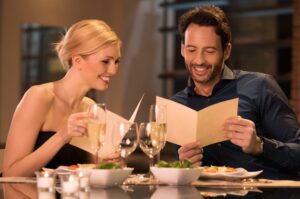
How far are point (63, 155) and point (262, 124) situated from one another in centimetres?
87

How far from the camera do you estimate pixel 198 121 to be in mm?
2535

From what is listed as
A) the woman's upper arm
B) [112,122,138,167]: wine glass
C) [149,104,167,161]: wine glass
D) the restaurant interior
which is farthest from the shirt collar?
the restaurant interior

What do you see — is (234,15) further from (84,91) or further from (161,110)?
(161,110)

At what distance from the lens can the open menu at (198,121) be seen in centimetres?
250

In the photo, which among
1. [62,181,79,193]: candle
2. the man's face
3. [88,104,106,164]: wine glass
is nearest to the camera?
[62,181,79,193]: candle

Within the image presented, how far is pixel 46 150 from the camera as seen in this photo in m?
2.62

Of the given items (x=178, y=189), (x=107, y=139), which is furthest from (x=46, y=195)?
(x=107, y=139)

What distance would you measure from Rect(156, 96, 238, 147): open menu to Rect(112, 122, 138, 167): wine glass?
340 mm

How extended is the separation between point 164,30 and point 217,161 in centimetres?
593

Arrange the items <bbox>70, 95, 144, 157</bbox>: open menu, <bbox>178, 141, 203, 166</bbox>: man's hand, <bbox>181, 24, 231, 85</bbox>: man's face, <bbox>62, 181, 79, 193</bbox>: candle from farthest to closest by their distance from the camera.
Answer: <bbox>181, 24, 231, 85</bbox>: man's face < <bbox>178, 141, 203, 166</bbox>: man's hand < <bbox>70, 95, 144, 157</bbox>: open menu < <bbox>62, 181, 79, 193</bbox>: candle

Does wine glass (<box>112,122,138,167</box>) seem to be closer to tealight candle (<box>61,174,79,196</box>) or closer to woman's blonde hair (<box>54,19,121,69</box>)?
tealight candle (<box>61,174,79,196</box>)

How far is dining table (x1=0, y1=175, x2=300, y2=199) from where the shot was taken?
80.3 inches

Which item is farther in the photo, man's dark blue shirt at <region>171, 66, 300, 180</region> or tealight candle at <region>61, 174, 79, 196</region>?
man's dark blue shirt at <region>171, 66, 300, 180</region>

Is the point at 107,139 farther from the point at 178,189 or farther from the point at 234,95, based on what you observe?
the point at 234,95
